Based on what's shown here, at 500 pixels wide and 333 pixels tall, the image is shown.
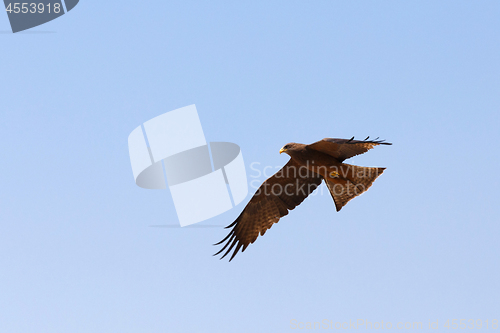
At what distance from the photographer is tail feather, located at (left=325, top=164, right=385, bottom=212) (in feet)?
28.9

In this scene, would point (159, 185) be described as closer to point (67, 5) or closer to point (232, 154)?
point (232, 154)

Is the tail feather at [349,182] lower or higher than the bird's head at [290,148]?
lower

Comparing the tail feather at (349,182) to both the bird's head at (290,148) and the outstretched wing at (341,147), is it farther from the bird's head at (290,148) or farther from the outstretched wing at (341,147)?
the bird's head at (290,148)

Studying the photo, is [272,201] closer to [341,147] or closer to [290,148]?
[290,148]

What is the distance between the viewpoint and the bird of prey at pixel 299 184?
845 cm

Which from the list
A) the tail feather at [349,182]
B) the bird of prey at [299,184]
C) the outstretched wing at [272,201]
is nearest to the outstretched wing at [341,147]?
the bird of prey at [299,184]

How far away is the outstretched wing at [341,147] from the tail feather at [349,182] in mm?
349

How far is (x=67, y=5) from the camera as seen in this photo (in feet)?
31.0

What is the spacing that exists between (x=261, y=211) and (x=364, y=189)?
2045 mm

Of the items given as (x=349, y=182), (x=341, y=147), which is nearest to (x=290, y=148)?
(x=341, y=147)

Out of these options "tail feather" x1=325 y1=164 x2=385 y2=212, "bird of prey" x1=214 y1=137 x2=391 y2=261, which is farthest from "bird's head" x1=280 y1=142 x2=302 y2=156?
"tail feather" x1=325 y1=164 x2=385 y2=212

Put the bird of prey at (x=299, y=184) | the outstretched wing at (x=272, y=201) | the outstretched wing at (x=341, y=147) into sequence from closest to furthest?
the outstretched wing at (x=341, y=147) < the bird of prey at (x=299, y=184) < the outstretched wing at (x=272, y=201)

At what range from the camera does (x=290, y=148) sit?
334 inches

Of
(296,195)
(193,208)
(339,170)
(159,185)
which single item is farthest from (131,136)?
(339,170)
